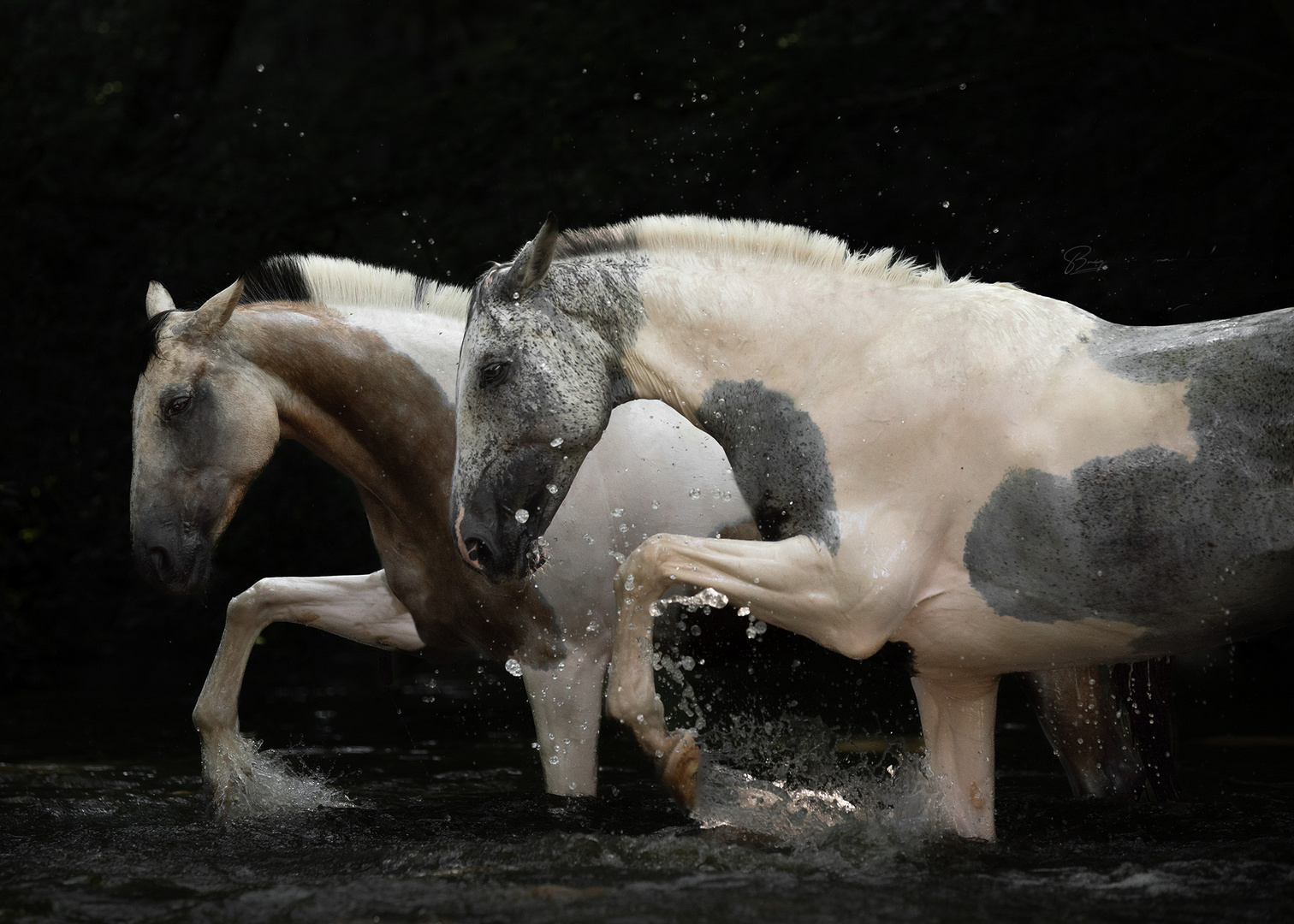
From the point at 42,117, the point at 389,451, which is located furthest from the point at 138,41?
the point at 389,451

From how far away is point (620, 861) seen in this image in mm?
3418

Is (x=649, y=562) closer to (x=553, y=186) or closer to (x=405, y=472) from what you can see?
(x=405, y=472)

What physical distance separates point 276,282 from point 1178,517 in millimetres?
3078

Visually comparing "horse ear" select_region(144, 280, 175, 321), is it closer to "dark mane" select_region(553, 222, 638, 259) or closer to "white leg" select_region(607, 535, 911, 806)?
"dark mane" select_region(553, 222, 638, 259)

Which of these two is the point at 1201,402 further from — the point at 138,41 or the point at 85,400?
the point at 138,41

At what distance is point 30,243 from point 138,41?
2.55m

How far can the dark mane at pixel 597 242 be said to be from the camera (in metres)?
3.81

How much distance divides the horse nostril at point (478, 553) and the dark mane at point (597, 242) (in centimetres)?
87

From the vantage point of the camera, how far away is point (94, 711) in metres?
7.68

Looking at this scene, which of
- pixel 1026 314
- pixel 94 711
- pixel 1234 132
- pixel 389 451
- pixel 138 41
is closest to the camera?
pixel 1026 314

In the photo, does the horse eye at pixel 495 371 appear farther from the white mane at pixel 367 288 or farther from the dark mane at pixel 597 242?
the white mane at pixel 367 288

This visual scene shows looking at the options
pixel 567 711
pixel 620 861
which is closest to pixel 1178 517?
pixel 620 861

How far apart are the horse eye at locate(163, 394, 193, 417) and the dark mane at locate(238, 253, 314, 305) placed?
46cm

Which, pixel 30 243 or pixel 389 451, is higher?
pixel 30 243
